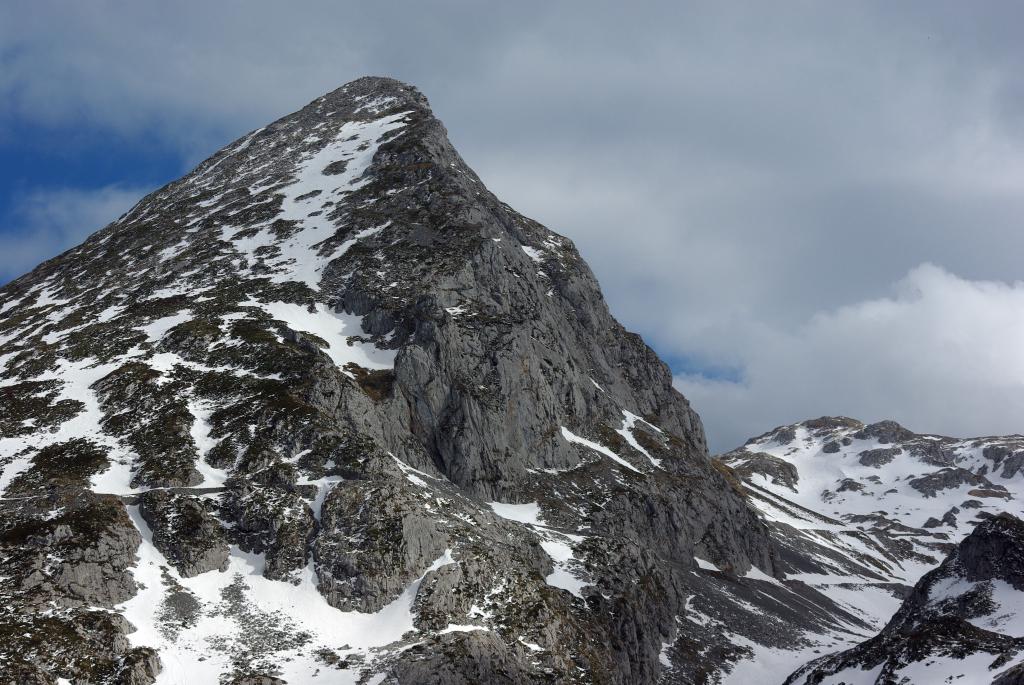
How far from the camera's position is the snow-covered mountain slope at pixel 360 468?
54938mm

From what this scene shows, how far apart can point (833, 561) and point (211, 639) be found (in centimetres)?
13213

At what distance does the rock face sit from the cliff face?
54.8 ft

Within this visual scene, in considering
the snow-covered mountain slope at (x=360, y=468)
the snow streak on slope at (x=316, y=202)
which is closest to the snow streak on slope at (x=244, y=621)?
the snow-covered mountain slope at (x=360, y=468)

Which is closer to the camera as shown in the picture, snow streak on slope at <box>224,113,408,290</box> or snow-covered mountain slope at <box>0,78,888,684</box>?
snow-covered mountain slope at <box>0,78,888,684</box>

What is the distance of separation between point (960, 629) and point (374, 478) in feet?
157

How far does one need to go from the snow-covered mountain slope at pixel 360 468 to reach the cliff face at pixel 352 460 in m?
0.29

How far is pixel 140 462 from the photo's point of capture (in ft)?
232

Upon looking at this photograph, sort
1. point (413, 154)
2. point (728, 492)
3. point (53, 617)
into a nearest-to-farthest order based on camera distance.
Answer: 1. point (53, 617)
2. point (728, 492)
3. point (413, 154)

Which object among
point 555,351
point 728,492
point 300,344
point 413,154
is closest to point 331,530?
point 300,344

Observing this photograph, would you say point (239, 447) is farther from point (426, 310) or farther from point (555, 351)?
point (555, 351)

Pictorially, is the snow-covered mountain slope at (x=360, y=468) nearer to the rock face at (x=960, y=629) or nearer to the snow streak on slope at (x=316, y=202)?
the snow streak on slope at (x=316, y=202)

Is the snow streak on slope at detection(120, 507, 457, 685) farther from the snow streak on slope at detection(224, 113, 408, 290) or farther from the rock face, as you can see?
the snow streak on slope at detection(224, 113, 408, 290)

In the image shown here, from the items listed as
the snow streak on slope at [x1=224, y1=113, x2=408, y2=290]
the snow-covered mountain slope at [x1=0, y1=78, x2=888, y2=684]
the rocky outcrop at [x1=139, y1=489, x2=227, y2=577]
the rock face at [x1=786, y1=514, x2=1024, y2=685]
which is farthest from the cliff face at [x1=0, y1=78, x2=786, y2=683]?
the rock face at [x1=786, y1=514, x2=1024, y2=685]

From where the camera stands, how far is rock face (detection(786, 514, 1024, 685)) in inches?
2000
